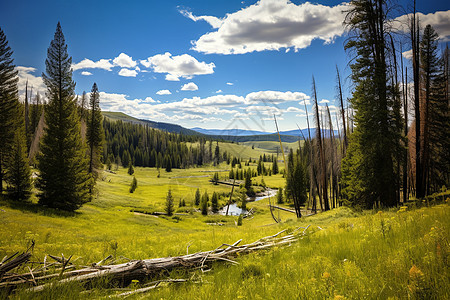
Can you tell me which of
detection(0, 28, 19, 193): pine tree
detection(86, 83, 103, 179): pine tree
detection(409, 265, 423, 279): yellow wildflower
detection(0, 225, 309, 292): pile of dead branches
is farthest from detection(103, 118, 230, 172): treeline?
detection(409, 265, 423, 279): yellow wildflower

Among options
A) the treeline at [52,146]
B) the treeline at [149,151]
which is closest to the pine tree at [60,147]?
the treeline at [52,146]

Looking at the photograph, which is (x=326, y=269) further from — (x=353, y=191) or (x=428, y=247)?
(x=353, y=191)

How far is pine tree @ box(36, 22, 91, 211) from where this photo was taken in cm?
2998

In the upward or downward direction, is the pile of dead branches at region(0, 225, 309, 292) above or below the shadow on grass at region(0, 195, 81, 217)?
above

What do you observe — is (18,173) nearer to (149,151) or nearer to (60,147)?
(60,147)

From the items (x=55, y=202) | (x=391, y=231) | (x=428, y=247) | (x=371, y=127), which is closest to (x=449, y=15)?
(x=371, y=127)

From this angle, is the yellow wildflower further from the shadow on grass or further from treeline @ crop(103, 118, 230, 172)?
treeline @ crop(103, 118, 230, 172)

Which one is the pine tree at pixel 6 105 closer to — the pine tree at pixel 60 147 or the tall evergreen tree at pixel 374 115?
the pine tree at pixel 60 147

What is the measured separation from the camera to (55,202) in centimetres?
2964

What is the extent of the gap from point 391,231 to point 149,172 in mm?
147751

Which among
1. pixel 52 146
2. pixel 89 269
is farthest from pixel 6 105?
pixel 89 269

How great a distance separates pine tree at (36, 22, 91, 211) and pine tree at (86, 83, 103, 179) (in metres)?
13.2

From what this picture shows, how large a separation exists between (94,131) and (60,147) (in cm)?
1754

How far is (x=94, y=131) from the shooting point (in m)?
47.3
